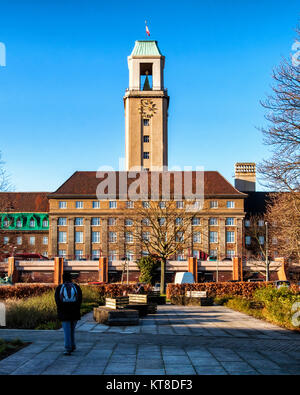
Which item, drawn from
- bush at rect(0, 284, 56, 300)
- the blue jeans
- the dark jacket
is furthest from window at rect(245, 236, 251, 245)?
the blue jeans

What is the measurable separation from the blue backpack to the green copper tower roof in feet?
273

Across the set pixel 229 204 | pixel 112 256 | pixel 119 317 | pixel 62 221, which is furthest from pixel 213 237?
pixel 119 317

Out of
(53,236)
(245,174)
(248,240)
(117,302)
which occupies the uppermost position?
(245,174)

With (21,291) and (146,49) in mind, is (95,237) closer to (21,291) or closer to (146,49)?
(146,49)

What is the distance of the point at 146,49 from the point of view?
90.8 metres

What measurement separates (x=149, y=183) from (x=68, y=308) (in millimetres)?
70121

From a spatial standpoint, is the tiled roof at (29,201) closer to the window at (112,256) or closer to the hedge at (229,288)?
the window at (112,256)

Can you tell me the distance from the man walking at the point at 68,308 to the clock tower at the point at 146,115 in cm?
7581

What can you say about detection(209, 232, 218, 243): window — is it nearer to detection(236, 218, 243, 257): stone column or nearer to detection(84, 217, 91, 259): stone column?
detection(236, 218, 243, 257): stone column

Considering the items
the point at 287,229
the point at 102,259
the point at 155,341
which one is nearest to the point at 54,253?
the point at 102,259

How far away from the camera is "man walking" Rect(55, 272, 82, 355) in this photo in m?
10.7

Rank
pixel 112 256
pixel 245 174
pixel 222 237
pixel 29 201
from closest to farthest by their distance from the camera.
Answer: pixel 112 256 < pixel 222 237 < pixel 29 201 < pixel 245 174

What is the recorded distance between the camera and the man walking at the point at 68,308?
35.2ft
